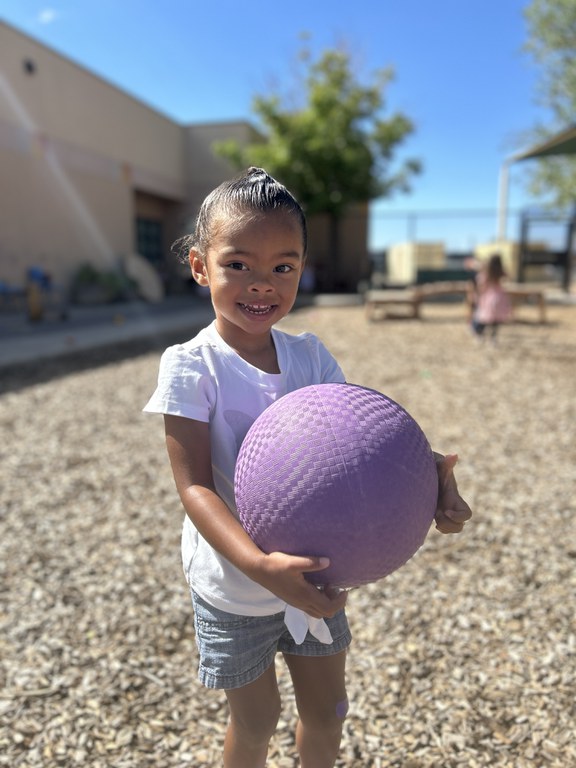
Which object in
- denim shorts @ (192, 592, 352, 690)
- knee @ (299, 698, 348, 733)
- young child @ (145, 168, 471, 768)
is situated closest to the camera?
young child @ (145, 168, 471, 768)

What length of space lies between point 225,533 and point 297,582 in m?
0.23

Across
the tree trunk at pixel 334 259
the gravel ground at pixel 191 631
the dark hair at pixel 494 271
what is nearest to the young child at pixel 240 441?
the gravel ground at pixel 191 631

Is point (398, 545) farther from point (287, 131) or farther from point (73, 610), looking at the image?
point (287, 131)

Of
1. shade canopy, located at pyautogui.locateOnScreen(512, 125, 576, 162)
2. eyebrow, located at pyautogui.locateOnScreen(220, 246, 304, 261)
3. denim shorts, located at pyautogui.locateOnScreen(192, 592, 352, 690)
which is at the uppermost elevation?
shade canopy, located at pyautogui.locateOnScreen(512, 125, 576, 162)

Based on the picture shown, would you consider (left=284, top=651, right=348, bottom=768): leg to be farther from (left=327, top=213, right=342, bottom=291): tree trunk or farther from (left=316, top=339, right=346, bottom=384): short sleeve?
(left=327, top=213, right=342, bottom=291): tree trunk

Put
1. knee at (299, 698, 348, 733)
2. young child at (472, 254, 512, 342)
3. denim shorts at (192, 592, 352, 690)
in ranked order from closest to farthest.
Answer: denim shorts at (192, 592, 352, 690) < knee at (299, 698, 348, 733) < young child at (472, 254, 512, 342)

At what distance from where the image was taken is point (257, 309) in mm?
1610

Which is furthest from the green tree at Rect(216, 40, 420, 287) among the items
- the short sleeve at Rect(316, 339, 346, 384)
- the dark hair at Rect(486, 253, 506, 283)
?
the short sleeve at Rect(316, 339, 346, 384)

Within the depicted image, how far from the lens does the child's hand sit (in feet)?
5.04

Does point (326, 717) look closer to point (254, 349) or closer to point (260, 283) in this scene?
point (254, 349)

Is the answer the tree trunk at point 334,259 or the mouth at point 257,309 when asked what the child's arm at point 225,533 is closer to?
the mouth at point 257,309

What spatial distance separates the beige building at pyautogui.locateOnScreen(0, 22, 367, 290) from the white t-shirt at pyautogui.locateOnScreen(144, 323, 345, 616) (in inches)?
718

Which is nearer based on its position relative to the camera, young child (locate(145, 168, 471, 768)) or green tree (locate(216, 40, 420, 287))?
young child (locate(145, 168, 471, 768))

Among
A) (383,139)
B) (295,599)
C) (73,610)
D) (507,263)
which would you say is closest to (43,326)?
(73,610)
